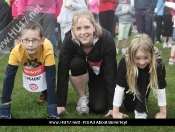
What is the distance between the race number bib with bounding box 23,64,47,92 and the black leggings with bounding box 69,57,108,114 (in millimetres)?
206

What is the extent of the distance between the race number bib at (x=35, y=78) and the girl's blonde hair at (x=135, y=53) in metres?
0.49

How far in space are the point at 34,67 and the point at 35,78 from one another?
71mm

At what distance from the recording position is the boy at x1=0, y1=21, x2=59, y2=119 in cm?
171

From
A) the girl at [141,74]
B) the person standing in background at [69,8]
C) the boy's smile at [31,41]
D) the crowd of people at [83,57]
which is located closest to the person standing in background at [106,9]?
the crowd of people at [83,57]

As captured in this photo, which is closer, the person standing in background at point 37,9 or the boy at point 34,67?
the person standing in background at point 37,9

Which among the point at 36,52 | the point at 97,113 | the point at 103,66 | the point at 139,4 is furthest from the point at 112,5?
the point at 97,113

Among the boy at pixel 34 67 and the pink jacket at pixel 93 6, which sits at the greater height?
the pink jacket at pixel 93 6

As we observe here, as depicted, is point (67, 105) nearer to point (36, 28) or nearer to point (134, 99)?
point (134, 99)

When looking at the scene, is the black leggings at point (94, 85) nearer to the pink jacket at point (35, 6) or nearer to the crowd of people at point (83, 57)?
the crowd of people at point (83, 57)

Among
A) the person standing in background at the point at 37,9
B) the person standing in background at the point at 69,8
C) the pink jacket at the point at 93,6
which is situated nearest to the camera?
the person standing in background at the point at 37,9

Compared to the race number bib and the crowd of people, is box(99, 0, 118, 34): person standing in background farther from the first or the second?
the race number bib

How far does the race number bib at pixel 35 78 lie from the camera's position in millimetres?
1852

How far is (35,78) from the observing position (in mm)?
1878

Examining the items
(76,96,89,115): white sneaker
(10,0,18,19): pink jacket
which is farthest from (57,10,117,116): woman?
(10,0,18,19): pink jacket
